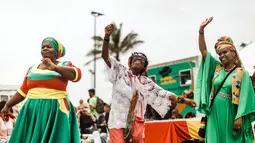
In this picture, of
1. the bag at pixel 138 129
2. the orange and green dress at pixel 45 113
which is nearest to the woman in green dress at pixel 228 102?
the bag at pixel 138 129

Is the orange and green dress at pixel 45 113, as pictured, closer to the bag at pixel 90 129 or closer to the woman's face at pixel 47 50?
the woman's face at pixel 47 50

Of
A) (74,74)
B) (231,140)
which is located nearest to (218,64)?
(231,140)

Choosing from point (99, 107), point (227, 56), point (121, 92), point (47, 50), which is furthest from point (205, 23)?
point (99, 107)

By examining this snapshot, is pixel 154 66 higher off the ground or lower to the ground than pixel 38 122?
higher

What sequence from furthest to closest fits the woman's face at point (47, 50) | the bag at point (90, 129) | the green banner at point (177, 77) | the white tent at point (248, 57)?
the green banner at point (177, 77) → the white tent at point (248, 57) → the bag at point (90, 129) → the woman's face at point (47, 50)

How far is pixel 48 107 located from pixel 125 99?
1064 mm

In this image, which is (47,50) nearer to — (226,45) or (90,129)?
(226,45)

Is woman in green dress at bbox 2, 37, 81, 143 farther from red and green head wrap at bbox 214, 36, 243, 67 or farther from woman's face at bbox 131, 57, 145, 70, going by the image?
red and green head wrap at bbox 214, 36, 243, 67

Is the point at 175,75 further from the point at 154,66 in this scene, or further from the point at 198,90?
the point at 198,90

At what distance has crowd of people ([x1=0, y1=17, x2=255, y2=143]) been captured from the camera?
14.5 feet

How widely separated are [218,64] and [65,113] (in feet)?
6.94

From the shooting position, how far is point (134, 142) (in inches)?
196

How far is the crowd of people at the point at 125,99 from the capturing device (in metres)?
4.41

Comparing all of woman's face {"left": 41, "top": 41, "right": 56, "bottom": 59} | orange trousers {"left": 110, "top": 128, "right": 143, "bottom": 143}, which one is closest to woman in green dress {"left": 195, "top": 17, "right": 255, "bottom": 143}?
orange trousers {"left": 110, "top": 128, "right": 143, "bottom": 143}
